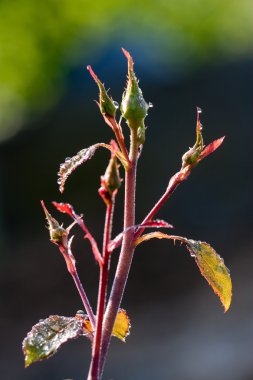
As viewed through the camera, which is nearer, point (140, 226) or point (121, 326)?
point (140, 226)

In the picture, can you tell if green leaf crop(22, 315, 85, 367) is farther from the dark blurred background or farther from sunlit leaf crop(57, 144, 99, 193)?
the dark blurred background

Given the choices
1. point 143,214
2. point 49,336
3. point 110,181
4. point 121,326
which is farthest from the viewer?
point 143,214

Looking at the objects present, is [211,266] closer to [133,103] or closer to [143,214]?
[133,103]

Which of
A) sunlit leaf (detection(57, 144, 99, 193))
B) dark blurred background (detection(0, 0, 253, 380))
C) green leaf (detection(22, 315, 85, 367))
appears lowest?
dark blurred background (detection(0, 0, 253, 380))

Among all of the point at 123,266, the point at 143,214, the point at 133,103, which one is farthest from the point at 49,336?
the point at 143,214

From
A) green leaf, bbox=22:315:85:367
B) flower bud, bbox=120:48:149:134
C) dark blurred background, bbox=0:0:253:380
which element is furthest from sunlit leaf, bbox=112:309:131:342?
dark blurred background, bbox=0:0:253:380

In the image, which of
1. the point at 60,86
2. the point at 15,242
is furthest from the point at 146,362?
the point at 60,86
